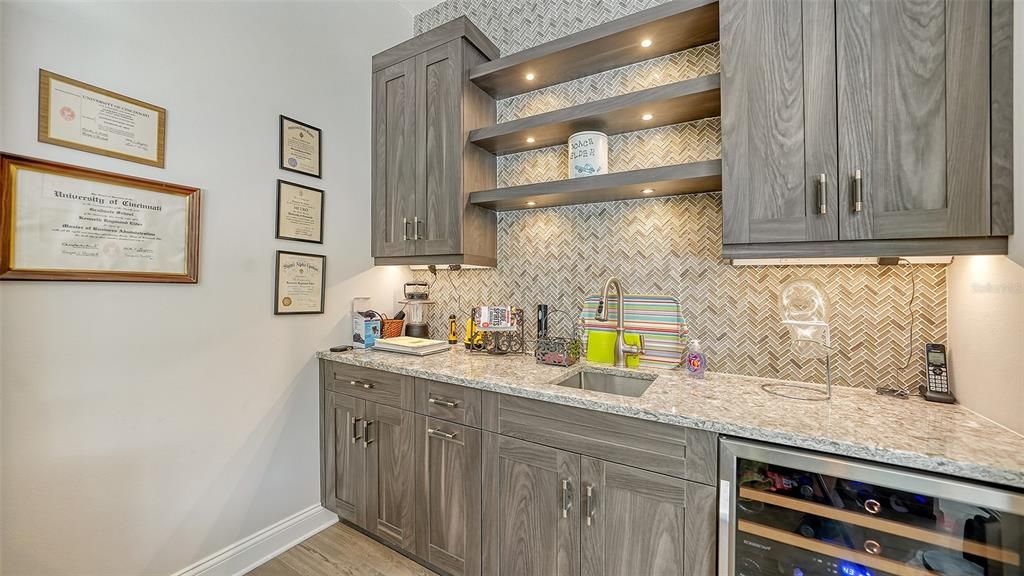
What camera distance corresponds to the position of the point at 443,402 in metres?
1.67

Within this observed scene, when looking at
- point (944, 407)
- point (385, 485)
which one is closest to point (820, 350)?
point (944, 407)

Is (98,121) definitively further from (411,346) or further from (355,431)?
(355,431)

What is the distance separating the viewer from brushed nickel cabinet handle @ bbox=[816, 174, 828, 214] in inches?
48.9

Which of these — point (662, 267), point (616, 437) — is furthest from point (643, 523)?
point (662, 267)

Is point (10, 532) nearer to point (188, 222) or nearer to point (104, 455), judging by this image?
point (104, 455)

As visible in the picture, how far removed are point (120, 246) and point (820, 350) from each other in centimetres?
271

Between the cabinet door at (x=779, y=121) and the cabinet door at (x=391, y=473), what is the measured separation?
168 centimetres

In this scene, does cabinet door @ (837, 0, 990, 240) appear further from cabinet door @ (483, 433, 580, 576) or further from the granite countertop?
cabinet door @ (483, 433, 580, 576)

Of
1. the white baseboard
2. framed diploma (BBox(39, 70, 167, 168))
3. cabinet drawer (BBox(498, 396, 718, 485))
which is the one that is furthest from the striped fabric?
framed diploma (BBox(39, 70, 167, 168))

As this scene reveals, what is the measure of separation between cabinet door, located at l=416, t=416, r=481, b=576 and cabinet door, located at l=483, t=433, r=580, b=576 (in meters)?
0.06

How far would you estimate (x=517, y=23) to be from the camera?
2.29m

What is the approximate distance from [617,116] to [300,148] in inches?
67.0

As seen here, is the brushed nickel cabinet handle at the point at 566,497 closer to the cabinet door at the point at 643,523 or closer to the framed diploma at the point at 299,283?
the cabinet door at the point at 643,523

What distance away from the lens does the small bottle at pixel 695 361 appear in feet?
5.37
